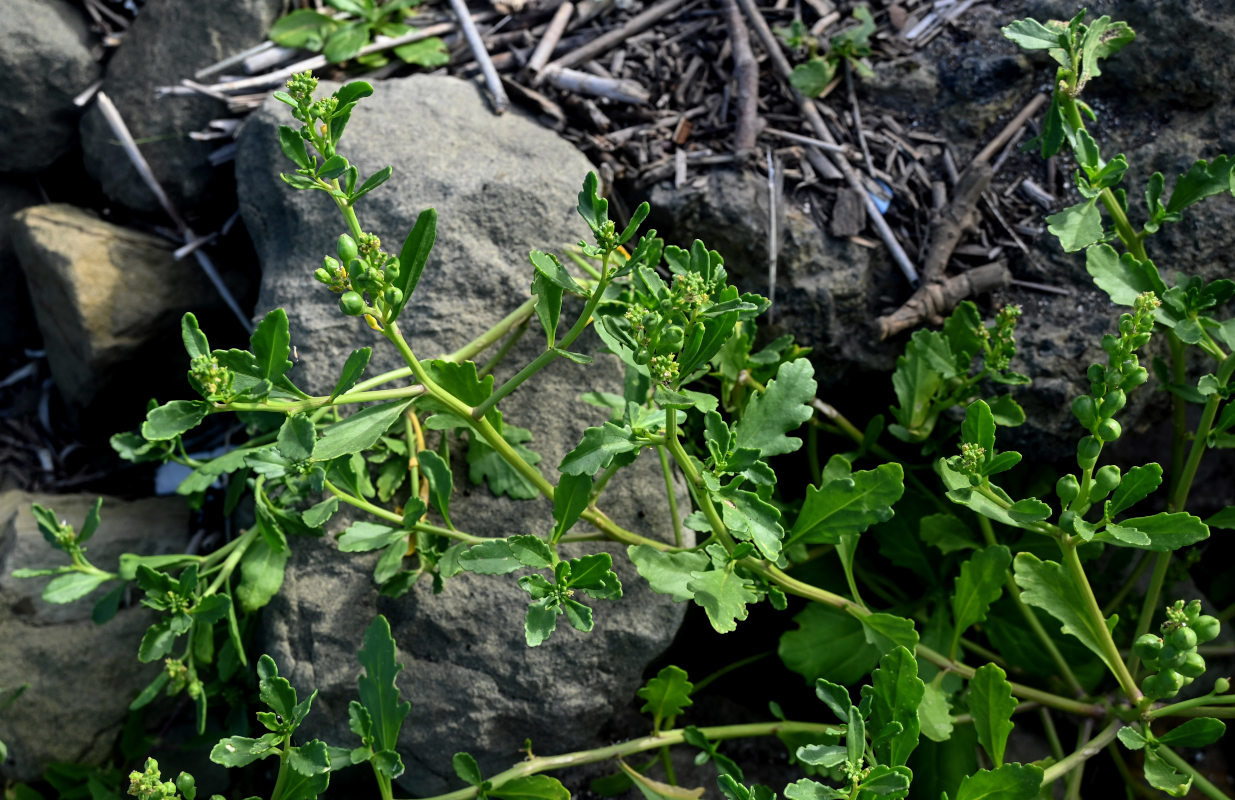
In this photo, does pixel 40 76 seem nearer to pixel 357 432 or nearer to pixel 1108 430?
pixel 357 432

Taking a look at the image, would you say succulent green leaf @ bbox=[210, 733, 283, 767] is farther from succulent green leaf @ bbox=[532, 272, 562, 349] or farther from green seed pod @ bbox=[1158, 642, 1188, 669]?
green seed pod @ bbox=[1158, 642, 1188, 669]

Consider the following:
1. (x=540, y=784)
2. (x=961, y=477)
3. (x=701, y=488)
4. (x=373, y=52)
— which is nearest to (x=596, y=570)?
(x=701, y=488)

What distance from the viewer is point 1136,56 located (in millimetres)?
2969

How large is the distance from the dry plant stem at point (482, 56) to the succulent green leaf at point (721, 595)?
1867mm

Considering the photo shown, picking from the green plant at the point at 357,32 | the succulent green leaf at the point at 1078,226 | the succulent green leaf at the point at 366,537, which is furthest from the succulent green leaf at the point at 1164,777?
the green plant at the point at 357,32

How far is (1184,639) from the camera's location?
6.14ft

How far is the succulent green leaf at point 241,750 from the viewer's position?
195 centimetres

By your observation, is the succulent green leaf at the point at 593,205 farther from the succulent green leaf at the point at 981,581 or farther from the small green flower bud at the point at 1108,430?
the succulent green leaf at the point at 981,581

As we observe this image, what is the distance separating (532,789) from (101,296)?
7.57 feet

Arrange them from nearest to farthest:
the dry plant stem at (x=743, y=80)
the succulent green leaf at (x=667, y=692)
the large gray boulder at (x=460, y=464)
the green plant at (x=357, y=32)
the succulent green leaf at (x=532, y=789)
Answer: the succulent green leaf at (x=532, y=789)
the succulent green leaf at (x=667, y=692)
the large gray boulder at (x=460, y=464)
the dry plant stem at (x=743, y=80)
the green plant at (x=357, y=32)

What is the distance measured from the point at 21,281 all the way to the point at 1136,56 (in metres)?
4.07

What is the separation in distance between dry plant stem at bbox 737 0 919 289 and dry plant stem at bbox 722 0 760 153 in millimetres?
50

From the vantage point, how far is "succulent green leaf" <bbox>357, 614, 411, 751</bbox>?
2170 millimetres

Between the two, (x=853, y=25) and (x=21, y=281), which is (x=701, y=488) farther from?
(x=21, y=281)
